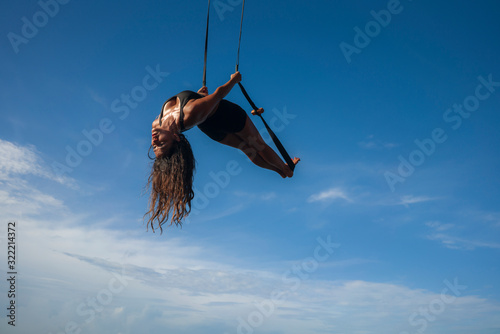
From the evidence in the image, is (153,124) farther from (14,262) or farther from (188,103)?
(14,262)

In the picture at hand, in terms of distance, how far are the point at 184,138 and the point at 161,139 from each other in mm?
473

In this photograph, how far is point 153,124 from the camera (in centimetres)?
615

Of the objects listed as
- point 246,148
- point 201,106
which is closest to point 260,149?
point 246,148

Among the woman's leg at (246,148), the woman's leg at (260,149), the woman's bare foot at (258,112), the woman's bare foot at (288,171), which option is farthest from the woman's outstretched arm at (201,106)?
the woman's bare foot at (288,171)

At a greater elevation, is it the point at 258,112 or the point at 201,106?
the point at 258,112

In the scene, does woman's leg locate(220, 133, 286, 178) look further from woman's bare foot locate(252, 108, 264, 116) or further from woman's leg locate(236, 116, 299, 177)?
woman's bare foot locate(252, 108, 264, 116)

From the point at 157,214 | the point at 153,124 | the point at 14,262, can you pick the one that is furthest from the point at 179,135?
the point at 14,262

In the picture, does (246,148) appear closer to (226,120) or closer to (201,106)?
(226,120)

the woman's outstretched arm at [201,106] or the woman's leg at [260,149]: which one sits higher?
the woman's leg at [260,149]

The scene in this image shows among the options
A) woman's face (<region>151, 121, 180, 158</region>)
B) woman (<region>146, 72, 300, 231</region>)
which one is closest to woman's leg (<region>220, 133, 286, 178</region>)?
woman (<region>146, 72, 300, 231</region>)

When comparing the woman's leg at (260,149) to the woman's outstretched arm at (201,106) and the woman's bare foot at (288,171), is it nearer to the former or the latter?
the woman's bare foot at (288,171)

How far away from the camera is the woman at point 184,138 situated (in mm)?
5879

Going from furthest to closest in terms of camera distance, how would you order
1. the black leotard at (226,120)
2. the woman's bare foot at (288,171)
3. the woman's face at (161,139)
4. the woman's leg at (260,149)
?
the woman's bare foot at (288,171) → the woman's leg at (260,149) → the black leotard at (226,120) → the woman's face at (161,139)

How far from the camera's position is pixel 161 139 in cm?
610
